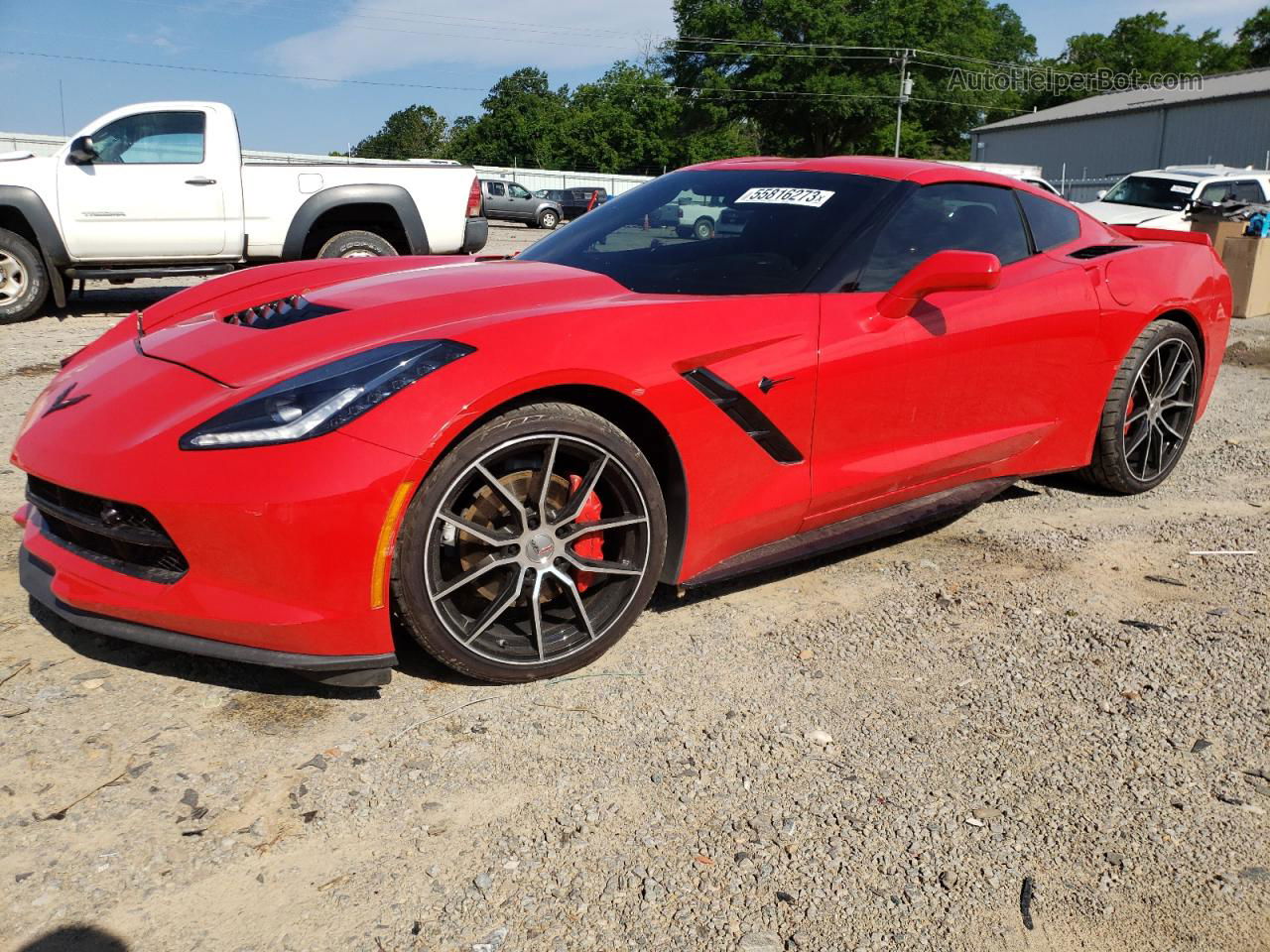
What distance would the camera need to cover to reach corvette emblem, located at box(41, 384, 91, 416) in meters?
2.89

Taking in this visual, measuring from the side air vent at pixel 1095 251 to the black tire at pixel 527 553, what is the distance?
233 centimetres

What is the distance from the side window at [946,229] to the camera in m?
3.49

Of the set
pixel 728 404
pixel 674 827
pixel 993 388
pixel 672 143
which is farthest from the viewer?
pixel 672 143

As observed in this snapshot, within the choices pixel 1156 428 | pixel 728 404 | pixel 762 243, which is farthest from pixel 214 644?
pixel 1156 428

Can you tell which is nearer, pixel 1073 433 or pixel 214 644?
pixel 214 644

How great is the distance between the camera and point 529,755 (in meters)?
2.54

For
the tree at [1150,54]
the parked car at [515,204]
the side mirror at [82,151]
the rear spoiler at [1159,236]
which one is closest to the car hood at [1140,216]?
the rear spoiler at [1159,236]

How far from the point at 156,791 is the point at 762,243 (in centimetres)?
234

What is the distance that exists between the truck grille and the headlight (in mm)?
229

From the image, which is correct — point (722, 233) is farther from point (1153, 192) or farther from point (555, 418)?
point (1153, 192)

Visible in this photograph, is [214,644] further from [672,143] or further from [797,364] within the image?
[672,143]

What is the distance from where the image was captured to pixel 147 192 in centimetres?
970

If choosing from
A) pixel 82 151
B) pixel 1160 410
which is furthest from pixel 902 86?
pixel 1160 410

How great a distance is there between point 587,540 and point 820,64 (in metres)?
60.8
